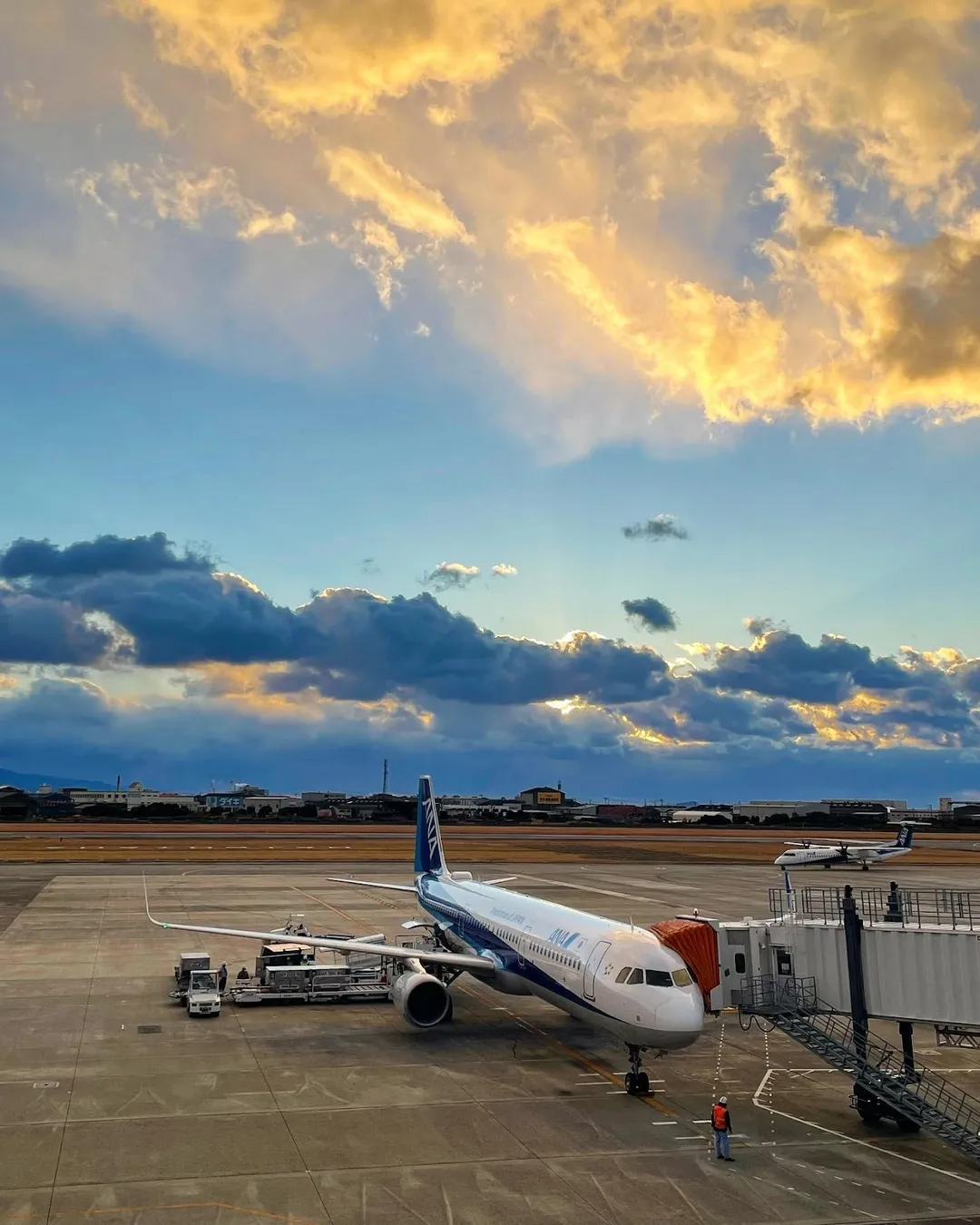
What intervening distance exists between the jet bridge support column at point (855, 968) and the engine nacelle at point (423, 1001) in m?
13.6

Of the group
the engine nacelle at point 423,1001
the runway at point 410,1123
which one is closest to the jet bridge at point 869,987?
the runway at point 410,1123

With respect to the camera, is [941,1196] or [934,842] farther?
[934,842]

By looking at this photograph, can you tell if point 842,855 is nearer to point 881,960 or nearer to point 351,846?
point 351,846

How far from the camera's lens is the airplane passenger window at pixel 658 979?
25000 millimetres

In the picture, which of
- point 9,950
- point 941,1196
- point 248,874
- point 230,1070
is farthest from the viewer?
point 248,874

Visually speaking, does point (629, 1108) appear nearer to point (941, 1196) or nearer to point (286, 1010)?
point (941, 1196)

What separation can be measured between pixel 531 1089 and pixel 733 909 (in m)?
45.5

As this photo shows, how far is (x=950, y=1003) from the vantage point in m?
23.8

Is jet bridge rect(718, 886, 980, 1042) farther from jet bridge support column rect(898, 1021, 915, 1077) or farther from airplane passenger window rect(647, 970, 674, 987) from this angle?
airplane passenger window rect(647, 970, 674, 987)

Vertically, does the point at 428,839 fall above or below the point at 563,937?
above

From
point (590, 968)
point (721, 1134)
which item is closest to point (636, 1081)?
point (590, 968)

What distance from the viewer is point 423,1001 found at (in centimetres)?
→ 3250

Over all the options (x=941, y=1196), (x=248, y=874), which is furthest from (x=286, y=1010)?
(x=248, y=874)

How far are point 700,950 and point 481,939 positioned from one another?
11.5m
